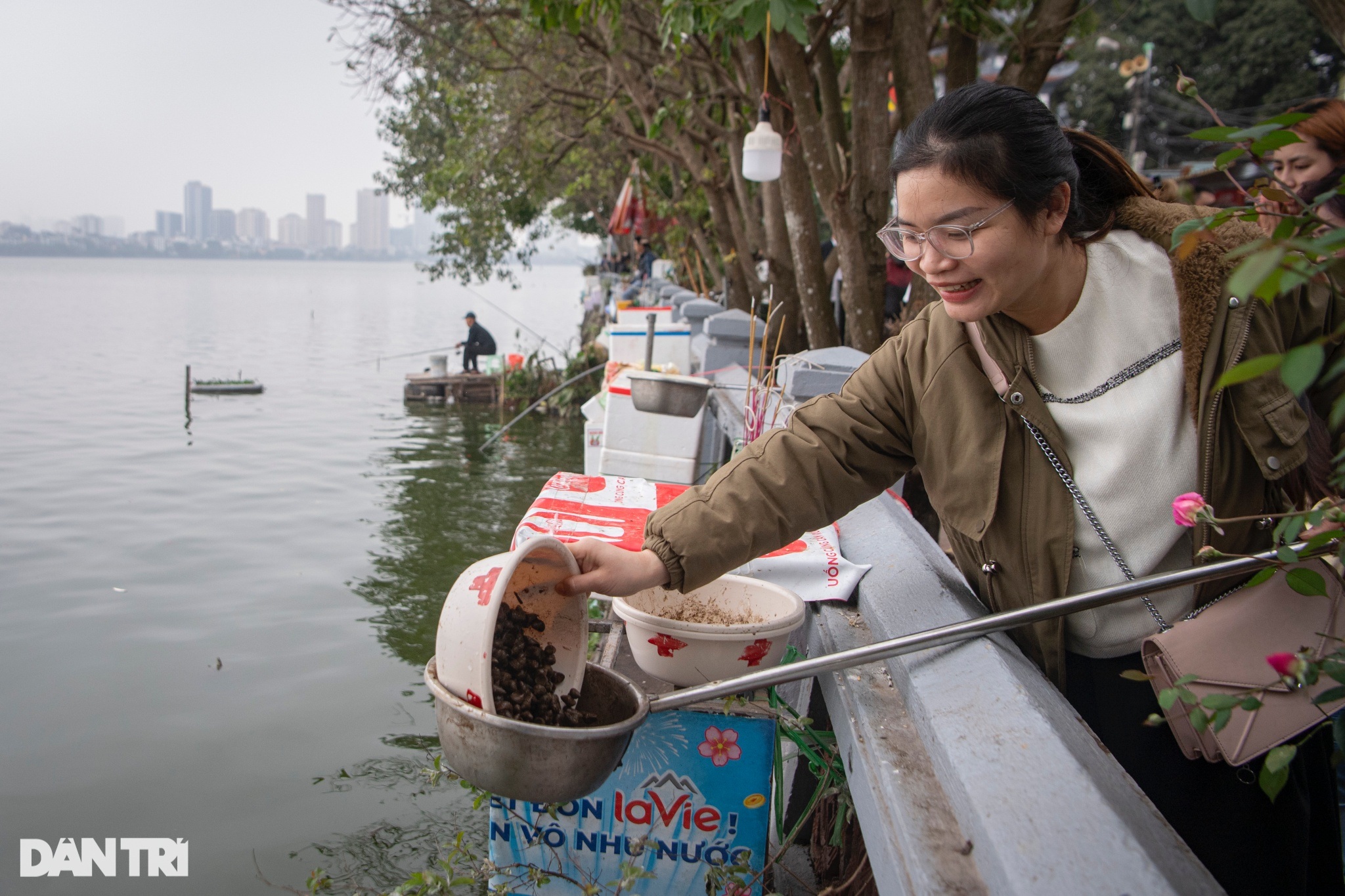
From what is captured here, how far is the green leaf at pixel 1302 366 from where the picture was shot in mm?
749

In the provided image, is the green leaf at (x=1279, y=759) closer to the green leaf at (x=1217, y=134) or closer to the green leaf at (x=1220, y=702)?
the green leaf at (x=1220, y=702)

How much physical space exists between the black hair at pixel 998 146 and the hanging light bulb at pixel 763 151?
15.3 ft

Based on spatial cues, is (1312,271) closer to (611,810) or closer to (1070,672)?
(1070,672)

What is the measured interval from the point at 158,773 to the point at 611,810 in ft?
13.8

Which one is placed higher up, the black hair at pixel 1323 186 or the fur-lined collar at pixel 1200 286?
the black hair at pixel 1323 186

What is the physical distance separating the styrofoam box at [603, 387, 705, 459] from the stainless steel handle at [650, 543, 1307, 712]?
3182mm

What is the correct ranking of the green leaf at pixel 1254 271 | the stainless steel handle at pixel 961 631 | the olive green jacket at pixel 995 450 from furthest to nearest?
the olive green jacket at pixel 995 450
the stainless steel handle at pixel 961 631
the green leaf at pixel 1254 271

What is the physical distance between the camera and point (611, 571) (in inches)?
78.3

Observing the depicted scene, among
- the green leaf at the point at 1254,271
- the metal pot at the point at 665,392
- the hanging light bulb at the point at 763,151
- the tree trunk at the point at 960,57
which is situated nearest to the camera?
the green leaf at the point at 1254,271

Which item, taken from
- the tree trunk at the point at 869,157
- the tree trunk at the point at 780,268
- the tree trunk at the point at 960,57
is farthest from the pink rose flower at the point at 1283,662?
the tree trunk at the point at 780,268

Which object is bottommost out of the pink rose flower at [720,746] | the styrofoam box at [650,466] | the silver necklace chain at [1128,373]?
the pink rose flower at [720,746]

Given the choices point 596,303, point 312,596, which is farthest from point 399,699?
point 596,303

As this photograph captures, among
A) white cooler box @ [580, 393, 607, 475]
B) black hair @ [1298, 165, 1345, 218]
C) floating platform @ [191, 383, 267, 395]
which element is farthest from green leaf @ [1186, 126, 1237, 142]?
floating platform @ [191, 383, 267, 395]

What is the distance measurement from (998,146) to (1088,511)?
693 mm
